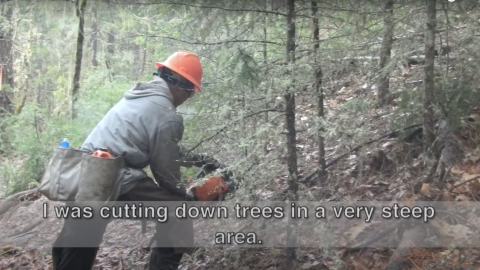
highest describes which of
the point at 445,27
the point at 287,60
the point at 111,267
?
the point at 445,27

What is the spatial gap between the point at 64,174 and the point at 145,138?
804mm

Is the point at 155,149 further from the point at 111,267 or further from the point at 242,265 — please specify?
the point at 111,267

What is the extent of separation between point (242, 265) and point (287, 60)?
199 cm

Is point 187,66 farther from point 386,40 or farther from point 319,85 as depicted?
point 386,40

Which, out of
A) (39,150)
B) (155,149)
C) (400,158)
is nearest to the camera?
(155,149)

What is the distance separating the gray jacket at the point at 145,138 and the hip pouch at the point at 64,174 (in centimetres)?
16

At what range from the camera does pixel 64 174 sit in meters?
4.74

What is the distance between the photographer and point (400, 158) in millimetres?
5684

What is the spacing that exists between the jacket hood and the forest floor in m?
1.28

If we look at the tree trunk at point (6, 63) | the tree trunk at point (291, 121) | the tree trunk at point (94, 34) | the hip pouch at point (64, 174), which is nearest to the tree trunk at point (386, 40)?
the tree trunk at point (291, 121)

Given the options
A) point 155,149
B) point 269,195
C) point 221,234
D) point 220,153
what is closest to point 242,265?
point 221,234

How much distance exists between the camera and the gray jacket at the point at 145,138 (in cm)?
466

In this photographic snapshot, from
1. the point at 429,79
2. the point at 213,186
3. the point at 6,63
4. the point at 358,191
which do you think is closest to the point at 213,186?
the point at 213,186

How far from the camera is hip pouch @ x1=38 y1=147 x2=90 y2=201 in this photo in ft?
15.4
